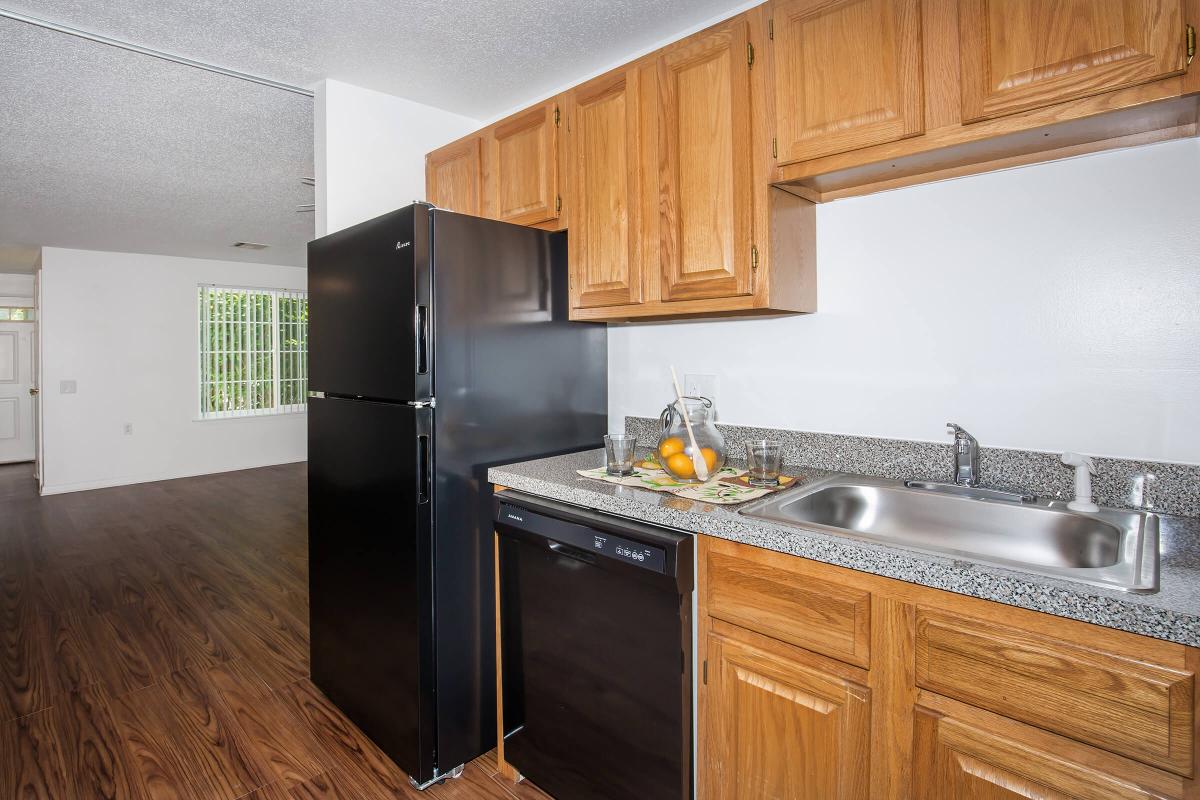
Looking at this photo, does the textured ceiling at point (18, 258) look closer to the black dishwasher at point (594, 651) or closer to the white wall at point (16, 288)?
the white wall at point (16, 288)

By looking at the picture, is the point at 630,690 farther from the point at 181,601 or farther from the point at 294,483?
the point at 294,483

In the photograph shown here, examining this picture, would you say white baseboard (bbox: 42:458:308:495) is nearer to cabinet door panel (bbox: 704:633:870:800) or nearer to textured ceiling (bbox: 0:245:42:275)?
textured ceiling (bbox: 0:245:42:275)

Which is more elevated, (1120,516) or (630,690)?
(1120,516)

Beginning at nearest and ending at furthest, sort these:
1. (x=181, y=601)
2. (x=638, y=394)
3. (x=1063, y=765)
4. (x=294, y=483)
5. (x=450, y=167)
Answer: (x=1063, y=765) < (x=638, y=394) < (x=450, y=167) < (x=181, y=601) < (x=294, y=483)

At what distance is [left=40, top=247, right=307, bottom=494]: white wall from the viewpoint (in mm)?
6305

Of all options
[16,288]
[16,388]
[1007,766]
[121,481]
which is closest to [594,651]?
[1007,766]

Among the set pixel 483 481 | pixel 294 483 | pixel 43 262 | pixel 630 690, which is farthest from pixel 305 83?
pixel 43 262

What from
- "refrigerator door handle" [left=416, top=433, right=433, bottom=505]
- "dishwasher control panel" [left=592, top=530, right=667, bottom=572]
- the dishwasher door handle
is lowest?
the dishwasher door handle

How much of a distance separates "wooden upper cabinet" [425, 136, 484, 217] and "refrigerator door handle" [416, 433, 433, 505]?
3.52ft

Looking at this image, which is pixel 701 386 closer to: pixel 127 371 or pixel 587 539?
pixel 587 539

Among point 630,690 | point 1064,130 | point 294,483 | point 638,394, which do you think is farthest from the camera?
point 294,483

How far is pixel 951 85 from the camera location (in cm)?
136

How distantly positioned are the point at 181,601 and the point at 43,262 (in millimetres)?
4815

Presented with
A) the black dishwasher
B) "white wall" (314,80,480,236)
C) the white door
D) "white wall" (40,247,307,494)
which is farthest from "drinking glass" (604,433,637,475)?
the white door
